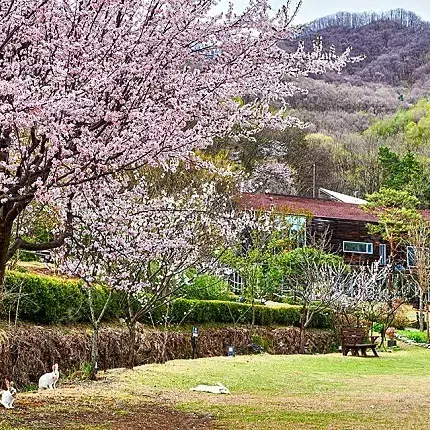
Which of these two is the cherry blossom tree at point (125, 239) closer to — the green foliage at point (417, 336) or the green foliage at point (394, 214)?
the green foliage at point (417, 336)

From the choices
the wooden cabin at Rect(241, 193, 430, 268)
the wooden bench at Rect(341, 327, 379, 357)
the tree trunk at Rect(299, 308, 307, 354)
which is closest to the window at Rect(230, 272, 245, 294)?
the tree trunk at Rect(299, 308, 307, 354)

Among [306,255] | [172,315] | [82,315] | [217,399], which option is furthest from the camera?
[306,255]

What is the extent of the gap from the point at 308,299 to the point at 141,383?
38.9 ft

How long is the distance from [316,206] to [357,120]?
111 feet

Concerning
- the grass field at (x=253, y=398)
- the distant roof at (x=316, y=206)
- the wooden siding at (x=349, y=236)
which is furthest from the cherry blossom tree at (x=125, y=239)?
the wooden siding at (x=349, y=236)

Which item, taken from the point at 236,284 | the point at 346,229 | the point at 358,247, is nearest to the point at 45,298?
the point at 236,284

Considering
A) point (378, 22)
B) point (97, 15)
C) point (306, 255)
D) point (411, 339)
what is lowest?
point (411, 339)

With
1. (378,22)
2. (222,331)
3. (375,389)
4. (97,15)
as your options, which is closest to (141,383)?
(375,389)

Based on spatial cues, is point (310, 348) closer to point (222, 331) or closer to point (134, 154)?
point (222, 331)

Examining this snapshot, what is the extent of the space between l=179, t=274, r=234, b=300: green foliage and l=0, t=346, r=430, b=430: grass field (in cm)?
419

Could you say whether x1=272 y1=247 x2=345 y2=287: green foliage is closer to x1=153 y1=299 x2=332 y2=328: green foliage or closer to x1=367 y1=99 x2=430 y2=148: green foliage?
x1=153 y1=299 x2=332 y2=328: green foliage

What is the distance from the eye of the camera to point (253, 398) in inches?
352

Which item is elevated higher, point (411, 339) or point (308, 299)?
point (308, 299)

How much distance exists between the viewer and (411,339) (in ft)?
83.3
